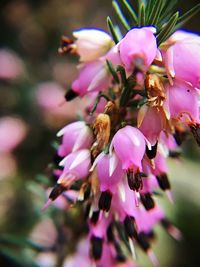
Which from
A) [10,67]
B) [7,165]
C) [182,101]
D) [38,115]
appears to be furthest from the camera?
[10,67]

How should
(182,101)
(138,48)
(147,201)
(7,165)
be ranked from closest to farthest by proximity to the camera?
1. (138,48)
2. (182,101)
3. (147,201)
4. (7,165)

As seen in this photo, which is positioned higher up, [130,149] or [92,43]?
[92,43]

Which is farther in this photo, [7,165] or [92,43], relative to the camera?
[7,165]

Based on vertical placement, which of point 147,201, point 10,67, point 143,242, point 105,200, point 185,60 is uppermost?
point 10,67

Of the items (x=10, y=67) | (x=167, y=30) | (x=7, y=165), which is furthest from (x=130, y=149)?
(x=10, y=67)

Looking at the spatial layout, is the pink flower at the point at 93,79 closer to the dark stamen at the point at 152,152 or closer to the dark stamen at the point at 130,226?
the dark stamen at the point at 152,152

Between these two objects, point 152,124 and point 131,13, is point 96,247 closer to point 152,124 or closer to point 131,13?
point 152,124
